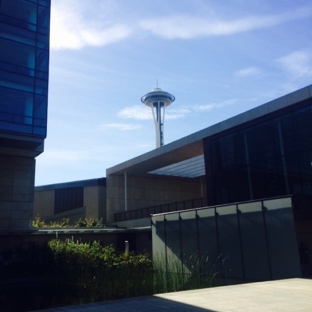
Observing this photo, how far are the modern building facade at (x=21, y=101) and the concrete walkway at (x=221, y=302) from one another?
49.3 ft

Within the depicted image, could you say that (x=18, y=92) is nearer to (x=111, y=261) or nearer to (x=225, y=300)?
(x=111, y=261)

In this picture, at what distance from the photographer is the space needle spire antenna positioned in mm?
84875

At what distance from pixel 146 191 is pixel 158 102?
5233 cm

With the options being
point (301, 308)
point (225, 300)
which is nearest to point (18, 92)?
point (225, 300)

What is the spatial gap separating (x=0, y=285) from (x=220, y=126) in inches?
602

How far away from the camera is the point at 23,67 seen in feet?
72.0

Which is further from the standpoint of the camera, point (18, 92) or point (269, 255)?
point (18, 92)

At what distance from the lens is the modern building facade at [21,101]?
2100 centimetres

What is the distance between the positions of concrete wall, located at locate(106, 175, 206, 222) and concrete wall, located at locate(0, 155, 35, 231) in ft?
35.0

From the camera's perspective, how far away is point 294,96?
59.9 feet

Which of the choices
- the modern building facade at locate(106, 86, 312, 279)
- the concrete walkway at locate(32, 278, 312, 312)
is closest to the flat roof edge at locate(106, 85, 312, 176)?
the modern building facade at locate(106, 86, 312, 279)

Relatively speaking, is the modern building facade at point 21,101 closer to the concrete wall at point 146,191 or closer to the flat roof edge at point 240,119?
the flat roof edge at point 240,119

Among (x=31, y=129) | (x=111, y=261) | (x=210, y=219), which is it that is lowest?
(x=111, y=261)

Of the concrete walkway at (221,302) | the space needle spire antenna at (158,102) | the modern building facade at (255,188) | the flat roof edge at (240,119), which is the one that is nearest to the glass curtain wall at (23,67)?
the flat roof edge at (240,119)
